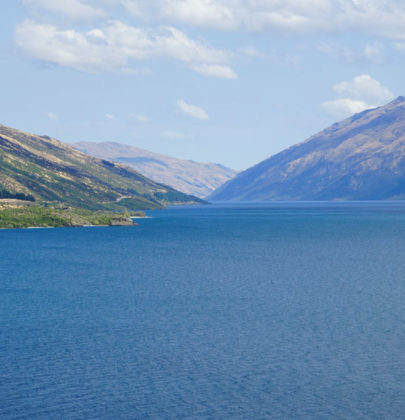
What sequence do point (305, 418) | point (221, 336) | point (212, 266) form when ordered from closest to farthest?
point (305, 418), point (221, 336), point (212, 266)

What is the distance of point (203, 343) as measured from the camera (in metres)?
68.0

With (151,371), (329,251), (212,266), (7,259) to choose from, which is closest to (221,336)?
(151,371)

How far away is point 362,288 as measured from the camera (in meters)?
106

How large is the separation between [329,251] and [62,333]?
110m

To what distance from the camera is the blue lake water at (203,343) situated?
163ft

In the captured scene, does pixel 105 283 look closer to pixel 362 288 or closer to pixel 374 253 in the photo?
pixel 362 288

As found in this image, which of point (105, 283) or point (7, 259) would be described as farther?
point (7, 259)

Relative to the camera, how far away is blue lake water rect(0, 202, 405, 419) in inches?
1957

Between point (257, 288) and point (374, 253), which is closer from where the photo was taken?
point (257, 288)

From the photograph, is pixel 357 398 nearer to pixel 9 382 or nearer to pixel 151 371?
pixel 151 371

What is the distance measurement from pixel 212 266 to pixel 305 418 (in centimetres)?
9241

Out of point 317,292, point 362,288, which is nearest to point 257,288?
point 317,292

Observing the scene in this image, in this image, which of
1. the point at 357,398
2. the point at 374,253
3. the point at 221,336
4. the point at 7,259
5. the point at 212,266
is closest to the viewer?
the point at 357,398

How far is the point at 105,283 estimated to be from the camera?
11419 centimetres
